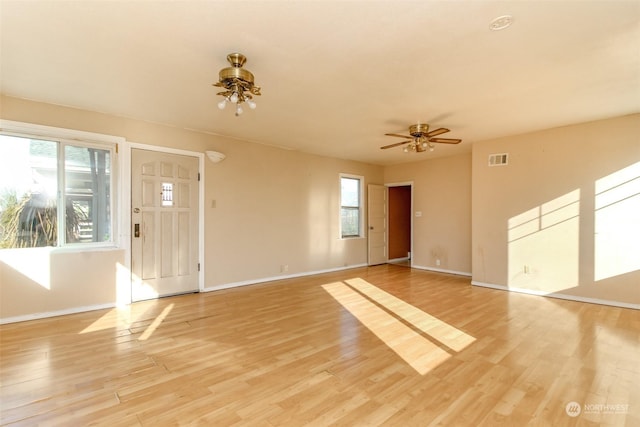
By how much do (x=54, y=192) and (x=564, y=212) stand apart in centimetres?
697

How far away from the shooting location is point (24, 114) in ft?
11.1

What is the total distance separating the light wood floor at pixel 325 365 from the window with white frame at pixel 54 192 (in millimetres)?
1008

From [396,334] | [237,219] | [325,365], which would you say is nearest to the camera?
[325,365]

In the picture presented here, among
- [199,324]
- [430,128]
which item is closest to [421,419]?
[199,324]

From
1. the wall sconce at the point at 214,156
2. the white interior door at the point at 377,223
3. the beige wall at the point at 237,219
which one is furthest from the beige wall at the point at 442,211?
the wall sconce at the point at 214,156

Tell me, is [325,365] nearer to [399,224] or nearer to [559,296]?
[559,296]

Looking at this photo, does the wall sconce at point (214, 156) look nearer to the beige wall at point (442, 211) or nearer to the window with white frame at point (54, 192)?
the window with white frame at point (54, 192)

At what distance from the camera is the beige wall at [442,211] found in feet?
20.2

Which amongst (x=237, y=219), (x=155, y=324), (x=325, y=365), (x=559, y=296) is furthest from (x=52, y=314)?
(x=559, y=296)

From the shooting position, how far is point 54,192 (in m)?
3.63

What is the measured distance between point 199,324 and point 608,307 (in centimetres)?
528

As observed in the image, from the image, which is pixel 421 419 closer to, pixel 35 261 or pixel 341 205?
pixel 35 261

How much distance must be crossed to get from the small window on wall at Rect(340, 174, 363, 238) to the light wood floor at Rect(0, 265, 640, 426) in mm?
3060

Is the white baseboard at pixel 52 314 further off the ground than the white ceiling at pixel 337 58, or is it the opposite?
the white ceiling at pixel 337 58
